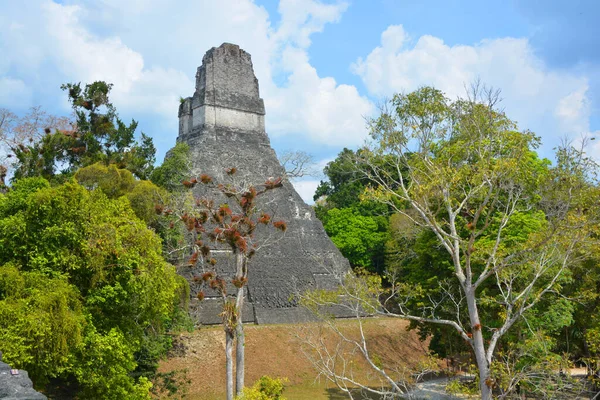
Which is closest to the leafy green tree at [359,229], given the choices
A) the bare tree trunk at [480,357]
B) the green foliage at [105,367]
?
the green foliage at [105,367]

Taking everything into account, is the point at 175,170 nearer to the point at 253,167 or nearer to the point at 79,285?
the point at 253,167

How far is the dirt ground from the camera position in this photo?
55.8ft

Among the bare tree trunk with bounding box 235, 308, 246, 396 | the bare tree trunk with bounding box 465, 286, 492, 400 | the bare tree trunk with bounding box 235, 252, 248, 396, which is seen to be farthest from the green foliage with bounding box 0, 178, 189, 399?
the bare tree trunk with bounding box 465, 286, 492, 400

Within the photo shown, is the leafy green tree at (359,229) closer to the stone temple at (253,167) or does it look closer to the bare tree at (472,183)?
the stone temple at (253,167)

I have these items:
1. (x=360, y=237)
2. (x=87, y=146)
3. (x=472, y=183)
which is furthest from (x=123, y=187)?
(x=360, y=237)

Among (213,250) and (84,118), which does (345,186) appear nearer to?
(213,250)

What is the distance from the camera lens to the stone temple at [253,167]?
23.2 meters

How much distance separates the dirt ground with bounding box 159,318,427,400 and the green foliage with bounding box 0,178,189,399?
492 centimetres

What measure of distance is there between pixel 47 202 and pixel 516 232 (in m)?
10.8

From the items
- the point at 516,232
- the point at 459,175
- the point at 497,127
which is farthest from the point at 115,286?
the point at 516,232

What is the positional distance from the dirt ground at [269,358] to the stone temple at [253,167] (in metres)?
2.20

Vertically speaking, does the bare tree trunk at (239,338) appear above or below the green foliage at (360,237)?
below

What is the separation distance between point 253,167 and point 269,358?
1115cm

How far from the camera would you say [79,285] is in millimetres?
11562
